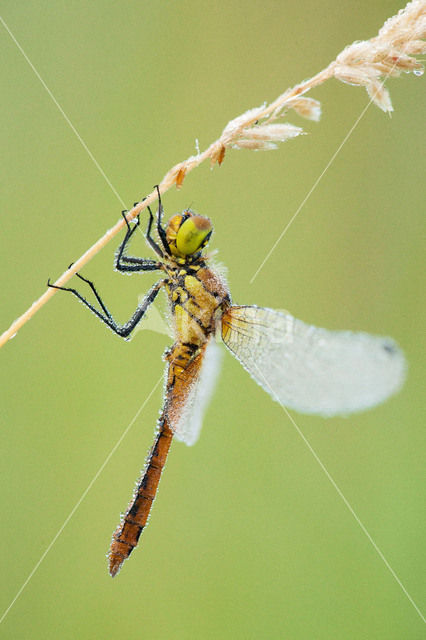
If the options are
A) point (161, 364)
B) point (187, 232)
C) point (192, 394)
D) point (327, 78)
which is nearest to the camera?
point (327, 78)

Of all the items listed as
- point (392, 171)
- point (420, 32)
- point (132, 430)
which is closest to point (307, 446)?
point (132, 430)

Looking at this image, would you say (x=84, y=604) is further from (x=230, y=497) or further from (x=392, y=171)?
(x=392, y=171)

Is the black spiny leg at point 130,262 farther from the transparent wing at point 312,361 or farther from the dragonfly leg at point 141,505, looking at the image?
the dragonfly leg at point 141,505

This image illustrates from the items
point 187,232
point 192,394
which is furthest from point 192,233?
point 192,394

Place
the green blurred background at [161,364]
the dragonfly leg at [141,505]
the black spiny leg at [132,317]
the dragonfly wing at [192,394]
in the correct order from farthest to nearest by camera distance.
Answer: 1. the green blurred background at [161,364]
2. the dragonfly wing at [192,394]
3. the black spiny leg at [132,317]
4. the dragonfly leg at [141,505]

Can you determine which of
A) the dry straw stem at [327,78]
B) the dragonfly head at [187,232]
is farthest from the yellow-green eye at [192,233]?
the dry straw stem at [327,78]

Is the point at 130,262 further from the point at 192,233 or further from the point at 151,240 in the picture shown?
the point at 192,233
